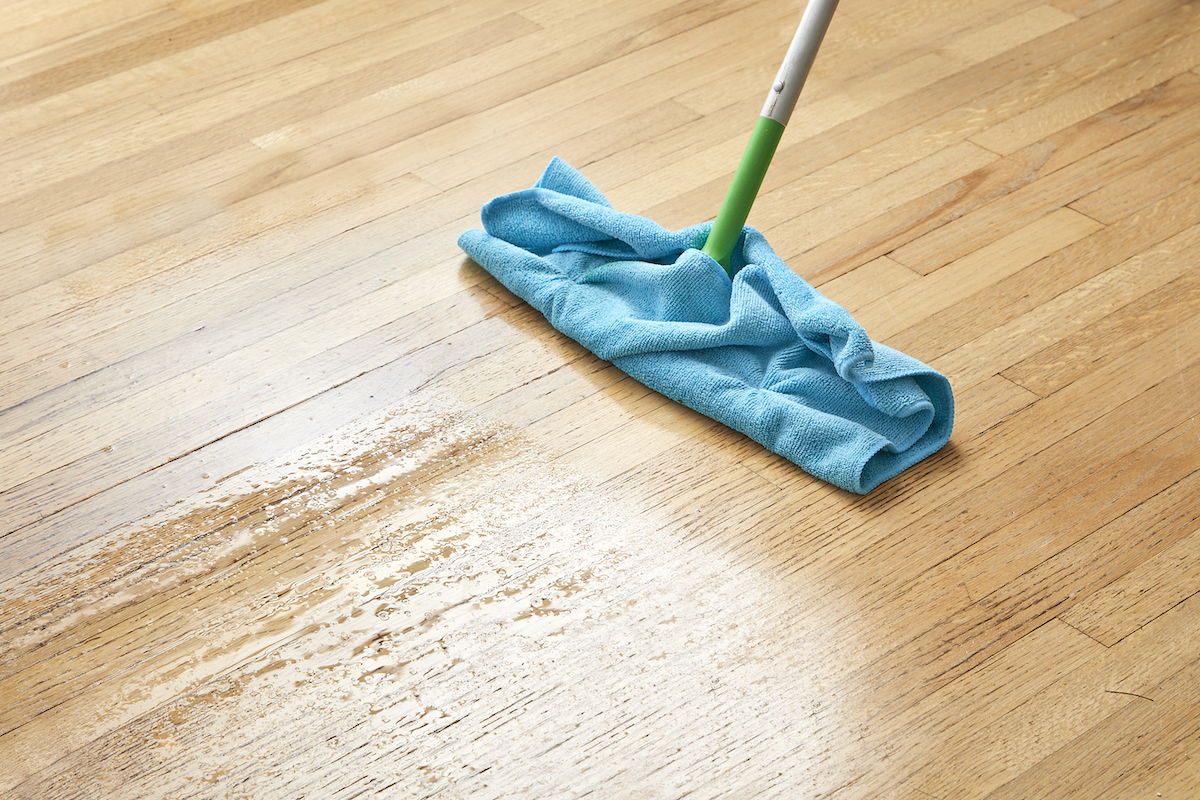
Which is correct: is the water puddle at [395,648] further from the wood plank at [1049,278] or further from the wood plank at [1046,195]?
the wood plank at [1046,195]

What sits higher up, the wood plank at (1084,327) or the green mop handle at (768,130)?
the green mop handle at (768,130)

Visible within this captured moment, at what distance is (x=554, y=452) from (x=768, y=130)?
41 centimetres

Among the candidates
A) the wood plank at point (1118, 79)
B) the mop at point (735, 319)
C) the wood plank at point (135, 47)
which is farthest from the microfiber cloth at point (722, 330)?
the wood plank at point (135, 47)

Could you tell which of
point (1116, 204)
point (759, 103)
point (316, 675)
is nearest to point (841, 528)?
point (316, 675)

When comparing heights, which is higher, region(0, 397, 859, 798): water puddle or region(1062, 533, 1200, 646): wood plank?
region(1062, 533, 1200, 646): wood plank

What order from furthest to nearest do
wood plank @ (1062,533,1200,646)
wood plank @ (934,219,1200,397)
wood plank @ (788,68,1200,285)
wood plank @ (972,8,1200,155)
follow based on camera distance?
wood plank @ (972,8,1200,155), wood plank @ (788,68,1200,285), wood plank @ (934,219,1200,397), wood plank @ (1062,533,1200,646)

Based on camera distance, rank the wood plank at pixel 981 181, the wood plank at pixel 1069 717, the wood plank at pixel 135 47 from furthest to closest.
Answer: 1. the wood plank at pixel 135 47
2. the wood plank at pixel 981 181
3. the wood plank at pixel 1069 717

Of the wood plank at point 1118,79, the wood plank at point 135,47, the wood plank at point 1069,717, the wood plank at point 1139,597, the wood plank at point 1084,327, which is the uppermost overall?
the wood plank at point 1118,79

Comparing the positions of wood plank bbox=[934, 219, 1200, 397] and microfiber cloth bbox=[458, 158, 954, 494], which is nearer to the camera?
microfiber cloth bbox=[458, 158, 954, 494]

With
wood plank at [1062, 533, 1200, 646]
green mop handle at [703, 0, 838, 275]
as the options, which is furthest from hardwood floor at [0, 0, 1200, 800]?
green mop handle at [703, 0, 838, 275]

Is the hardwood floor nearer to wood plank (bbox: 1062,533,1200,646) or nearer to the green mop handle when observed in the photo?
wood plank (bbox: 1062,533,1200,646)

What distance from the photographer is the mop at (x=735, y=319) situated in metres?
1.03

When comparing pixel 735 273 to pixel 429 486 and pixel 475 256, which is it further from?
pixel 429 486

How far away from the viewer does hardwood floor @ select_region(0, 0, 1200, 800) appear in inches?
32.3
